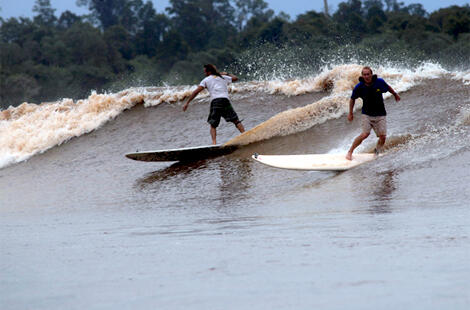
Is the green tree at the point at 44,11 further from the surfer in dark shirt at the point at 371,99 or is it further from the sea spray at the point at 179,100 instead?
the surfer in dark shirt at the point at 371,99

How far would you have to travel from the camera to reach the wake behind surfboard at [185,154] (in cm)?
1220

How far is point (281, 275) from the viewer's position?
14.0 ft

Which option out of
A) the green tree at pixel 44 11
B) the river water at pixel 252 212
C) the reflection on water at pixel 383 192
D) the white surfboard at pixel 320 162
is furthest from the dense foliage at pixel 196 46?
the reflection on water at pixel 383 192

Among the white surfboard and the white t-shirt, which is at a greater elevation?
the white t-shirt

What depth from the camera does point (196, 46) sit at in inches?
3014

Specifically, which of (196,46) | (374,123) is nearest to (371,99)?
(374,123)

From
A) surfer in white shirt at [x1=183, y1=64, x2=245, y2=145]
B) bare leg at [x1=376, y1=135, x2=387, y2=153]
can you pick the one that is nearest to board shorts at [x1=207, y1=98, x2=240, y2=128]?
surfer in white shirt at [x1=183, y1=64, x2=245, y2=145]

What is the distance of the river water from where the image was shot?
4051 mm

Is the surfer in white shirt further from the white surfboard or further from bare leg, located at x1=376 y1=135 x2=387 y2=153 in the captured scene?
bare leg, located at x1=376 y1=135 x2=387 y2=153

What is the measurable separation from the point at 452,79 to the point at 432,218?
9767mm

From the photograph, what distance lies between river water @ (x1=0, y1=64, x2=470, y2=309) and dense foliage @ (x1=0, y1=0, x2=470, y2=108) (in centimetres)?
2306

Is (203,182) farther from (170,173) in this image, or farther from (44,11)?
(44,11)

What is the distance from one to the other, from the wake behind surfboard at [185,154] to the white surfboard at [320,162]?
6.64ft

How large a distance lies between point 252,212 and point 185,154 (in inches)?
191
